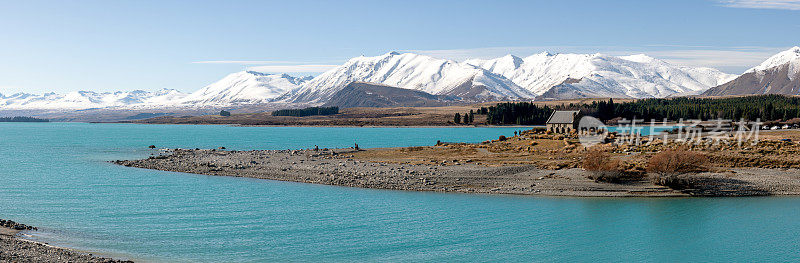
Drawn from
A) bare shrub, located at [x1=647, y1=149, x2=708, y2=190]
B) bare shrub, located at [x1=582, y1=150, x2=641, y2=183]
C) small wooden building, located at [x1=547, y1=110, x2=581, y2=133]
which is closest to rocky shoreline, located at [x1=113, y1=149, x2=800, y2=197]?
bare shrub, located at [x1=647, y1=149, x2=708, y2=190]

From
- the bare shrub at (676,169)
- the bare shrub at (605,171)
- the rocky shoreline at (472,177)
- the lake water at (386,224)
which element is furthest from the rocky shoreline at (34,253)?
the bare shrub at (676,169)

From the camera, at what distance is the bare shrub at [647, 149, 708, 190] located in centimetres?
5022

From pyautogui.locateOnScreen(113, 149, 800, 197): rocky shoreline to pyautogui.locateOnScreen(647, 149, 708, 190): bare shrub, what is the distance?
0.63 meters

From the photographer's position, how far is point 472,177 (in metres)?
56.3

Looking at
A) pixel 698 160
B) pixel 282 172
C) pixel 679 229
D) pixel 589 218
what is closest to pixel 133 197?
pixel 282 172

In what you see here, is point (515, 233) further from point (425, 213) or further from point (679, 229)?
point (679, 229)

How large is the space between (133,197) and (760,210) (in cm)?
4749

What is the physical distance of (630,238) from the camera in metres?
37.7

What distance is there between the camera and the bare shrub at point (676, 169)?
50.2 meters

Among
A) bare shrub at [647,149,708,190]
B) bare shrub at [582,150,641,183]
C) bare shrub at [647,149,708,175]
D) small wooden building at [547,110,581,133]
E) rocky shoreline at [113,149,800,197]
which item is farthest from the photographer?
small wooden building at [547,110,581,133]

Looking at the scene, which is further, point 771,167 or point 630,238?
point 771,167

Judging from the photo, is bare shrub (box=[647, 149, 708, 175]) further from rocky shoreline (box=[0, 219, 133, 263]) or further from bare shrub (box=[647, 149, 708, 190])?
rocky shoreline (box=[0, 219, 133, 263])

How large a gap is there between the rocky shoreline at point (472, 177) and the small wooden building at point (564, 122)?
147 ft

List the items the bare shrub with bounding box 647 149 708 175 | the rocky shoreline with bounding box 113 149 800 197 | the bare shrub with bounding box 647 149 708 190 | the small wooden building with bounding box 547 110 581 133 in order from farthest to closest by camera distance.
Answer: the small wooden building with bounding box 547 110 581 133, the rocky shoreline with bounding box 113 149 800 197, the bare shrub with bounding box 647 149 708 190, the bare shrub with bounding box 647 149 708 175
